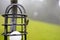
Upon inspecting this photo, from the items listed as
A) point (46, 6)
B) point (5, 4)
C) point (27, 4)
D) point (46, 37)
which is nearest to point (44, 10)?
point (46, 6)

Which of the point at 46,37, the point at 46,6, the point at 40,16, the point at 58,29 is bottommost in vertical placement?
the point at 46,37

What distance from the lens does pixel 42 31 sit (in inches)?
59.8

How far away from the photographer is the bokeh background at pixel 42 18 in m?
1.50

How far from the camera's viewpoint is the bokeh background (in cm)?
150

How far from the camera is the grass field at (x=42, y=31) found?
1503mm

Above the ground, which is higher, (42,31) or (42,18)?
(42,18)

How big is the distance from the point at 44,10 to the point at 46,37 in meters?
0.34

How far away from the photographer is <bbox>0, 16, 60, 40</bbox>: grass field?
4.93ft

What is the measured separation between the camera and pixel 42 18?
1523mm

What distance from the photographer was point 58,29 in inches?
59.0

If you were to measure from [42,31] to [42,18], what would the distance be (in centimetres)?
17

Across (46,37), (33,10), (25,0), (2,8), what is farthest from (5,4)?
(46,37)

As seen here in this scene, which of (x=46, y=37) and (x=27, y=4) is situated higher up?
(x=27, y=4)

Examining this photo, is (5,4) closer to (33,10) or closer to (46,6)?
(33,10)
